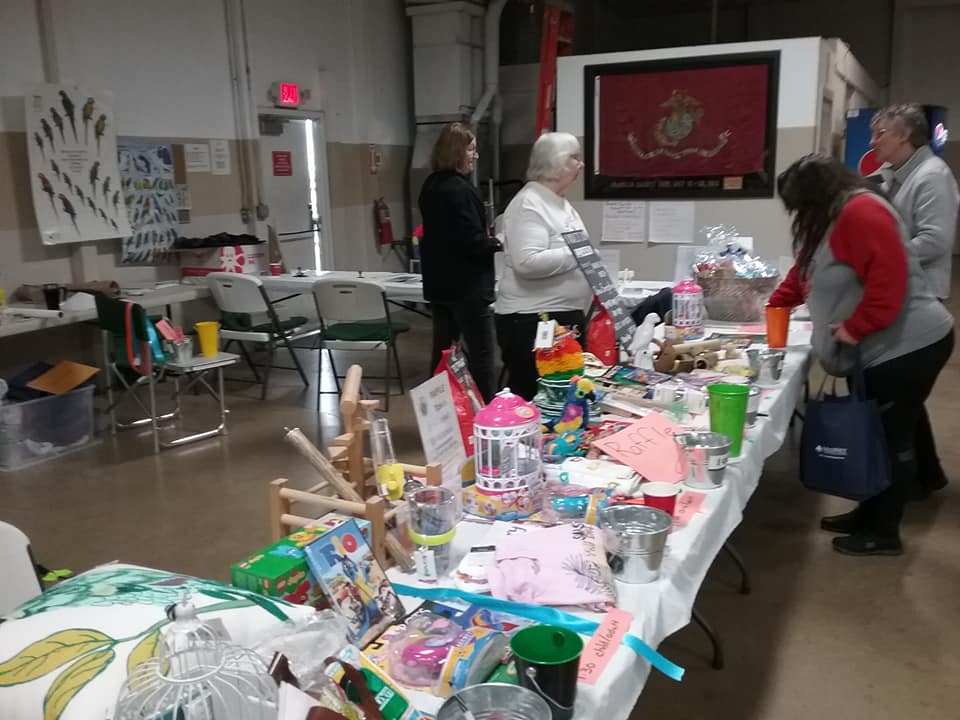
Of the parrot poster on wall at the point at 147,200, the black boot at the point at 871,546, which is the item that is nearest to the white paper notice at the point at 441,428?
the black boot at the point at 871,546

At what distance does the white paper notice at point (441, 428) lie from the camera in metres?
1.69

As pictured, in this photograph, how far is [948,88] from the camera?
454 inches

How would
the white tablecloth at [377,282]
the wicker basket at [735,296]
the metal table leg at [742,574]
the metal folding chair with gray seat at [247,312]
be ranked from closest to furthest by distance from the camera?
the metal table leg at [742,574] < the wicker basket at [735,296] < the white tablecloth at [377,282] < the metal folding chair with gray seat at [247,312]

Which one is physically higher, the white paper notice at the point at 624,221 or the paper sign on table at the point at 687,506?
the white paper notice at the point at 624,221

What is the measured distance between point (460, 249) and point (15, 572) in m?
2.61

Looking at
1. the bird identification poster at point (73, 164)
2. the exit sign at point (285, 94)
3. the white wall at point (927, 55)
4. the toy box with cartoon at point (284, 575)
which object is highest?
the white wall at point (927, 55)

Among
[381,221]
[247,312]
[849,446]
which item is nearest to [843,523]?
[849,446]

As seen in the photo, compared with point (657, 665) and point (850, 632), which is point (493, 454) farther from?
point (850, 632)

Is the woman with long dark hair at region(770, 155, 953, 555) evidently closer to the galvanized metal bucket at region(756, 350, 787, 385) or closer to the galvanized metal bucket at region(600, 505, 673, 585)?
the galvanized metal bucket at region(756, 350, 787, 385)

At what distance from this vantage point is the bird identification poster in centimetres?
502

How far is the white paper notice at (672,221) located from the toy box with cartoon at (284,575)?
14.2 ft

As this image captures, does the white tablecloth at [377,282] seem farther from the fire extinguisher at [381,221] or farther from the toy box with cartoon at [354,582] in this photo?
the toy box with cartoon at [354,582]

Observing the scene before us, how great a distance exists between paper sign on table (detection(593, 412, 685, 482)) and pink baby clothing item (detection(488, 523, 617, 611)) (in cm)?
45

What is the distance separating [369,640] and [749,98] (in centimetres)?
462
